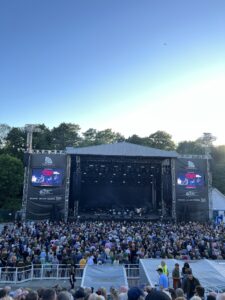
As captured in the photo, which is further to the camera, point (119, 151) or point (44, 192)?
point (119, 151)

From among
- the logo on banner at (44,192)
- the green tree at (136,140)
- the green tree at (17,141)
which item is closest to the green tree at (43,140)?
the green tree at (17,141)

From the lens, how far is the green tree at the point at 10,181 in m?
40.5

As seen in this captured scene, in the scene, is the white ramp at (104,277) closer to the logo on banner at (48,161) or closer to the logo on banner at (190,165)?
the logo on banner at (48,161)

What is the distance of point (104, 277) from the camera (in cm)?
879

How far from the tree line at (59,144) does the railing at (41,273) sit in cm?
2248

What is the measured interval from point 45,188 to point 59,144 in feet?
109

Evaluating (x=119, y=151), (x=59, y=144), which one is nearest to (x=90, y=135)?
(x=59, y=144)

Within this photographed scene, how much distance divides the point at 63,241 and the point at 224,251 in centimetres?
723

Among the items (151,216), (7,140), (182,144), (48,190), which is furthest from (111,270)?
(182,144)

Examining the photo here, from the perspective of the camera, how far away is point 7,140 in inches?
2328

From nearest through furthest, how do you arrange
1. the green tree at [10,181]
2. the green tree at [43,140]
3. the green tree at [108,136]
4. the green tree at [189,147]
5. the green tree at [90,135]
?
the green tree at [10,181] < the green tree at [43,140] < the green tree at [189,147] < the green tree at [90,135] < the green tree at [108,136]

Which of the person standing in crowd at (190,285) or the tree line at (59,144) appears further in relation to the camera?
the tree line at (59,144)

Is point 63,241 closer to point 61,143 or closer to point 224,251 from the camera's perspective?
point 224,251

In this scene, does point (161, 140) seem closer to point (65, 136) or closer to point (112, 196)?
point (65, 136)
